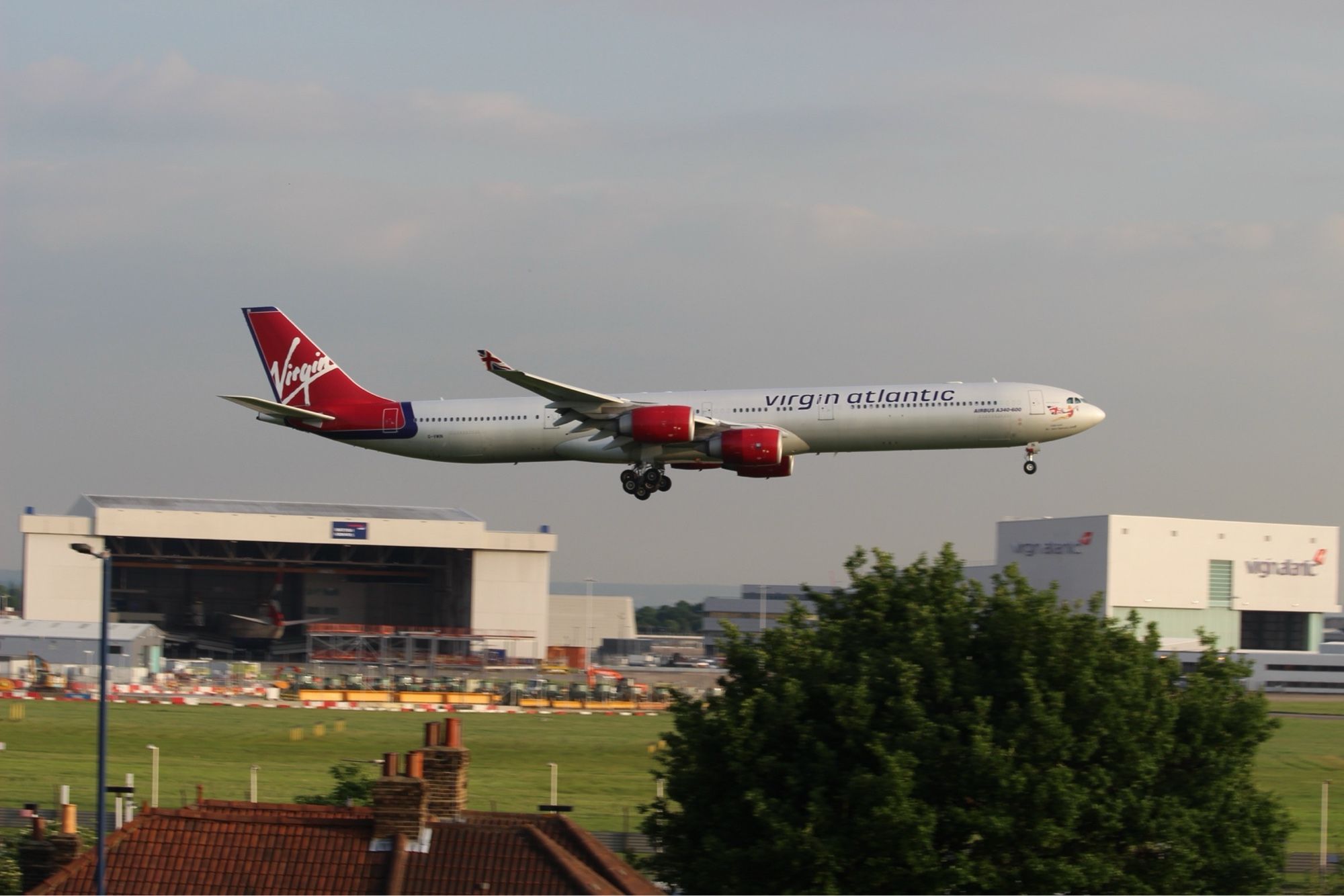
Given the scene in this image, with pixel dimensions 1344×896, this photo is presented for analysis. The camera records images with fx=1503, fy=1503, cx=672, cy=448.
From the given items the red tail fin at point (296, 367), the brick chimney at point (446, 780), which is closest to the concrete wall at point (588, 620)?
the red tail fin at point (296, 367)

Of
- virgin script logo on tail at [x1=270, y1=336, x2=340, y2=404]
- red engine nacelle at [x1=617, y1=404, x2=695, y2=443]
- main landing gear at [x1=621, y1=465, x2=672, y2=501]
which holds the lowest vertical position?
main landing gear at [x1=621, y1=465, x2=672, y2=501]

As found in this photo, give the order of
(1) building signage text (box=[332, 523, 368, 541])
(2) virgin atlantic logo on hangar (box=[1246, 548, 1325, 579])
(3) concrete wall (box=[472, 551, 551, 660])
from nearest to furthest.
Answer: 1. (3) concrete wall (box=[472, 551, 551, 660])
2. (1) building signage text (box=[332, 523, 368, 541])
3. (2) virgin atlantic logo on hangar (box=[1246, 548, 1325, 579])

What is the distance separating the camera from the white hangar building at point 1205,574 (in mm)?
125125

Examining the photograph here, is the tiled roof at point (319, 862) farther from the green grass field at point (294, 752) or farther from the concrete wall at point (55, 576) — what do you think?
the concrete wall at point (55, 576)

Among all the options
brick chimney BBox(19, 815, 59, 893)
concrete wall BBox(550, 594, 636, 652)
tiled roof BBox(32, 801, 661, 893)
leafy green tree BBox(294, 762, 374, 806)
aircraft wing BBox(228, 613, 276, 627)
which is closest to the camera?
tiled roof BBox(32, 801, 661, 893)

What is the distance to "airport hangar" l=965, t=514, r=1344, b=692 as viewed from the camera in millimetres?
123312

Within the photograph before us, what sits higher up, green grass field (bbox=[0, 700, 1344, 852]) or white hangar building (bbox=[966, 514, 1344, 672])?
white hangar building (bbox=[966, 514, 1344, 672])

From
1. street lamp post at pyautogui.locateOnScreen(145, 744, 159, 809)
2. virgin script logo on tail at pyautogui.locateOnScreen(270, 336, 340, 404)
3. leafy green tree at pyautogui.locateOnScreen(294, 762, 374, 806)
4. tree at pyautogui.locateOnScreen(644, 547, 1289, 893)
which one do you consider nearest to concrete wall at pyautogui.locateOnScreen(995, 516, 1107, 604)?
virgin script logo on tail at pyautogui.locateOnScreen(270, 336, 340, 404)

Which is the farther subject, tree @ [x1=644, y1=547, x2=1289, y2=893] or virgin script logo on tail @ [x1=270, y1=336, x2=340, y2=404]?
virgin script logo on tail @ [x1=270, y1=336, x2=340, y2=404]

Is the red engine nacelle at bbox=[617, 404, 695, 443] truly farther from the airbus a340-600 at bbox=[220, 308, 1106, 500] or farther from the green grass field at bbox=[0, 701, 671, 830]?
the green grass field at bbox=[0, 701, 671, 830]

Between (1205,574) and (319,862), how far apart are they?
376 ft

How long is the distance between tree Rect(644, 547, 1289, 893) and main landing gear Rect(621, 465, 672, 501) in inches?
885

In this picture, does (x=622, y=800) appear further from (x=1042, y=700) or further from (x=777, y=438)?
(x=1042, y=700)

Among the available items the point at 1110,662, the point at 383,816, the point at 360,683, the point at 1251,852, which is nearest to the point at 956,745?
the point at 1110,662
